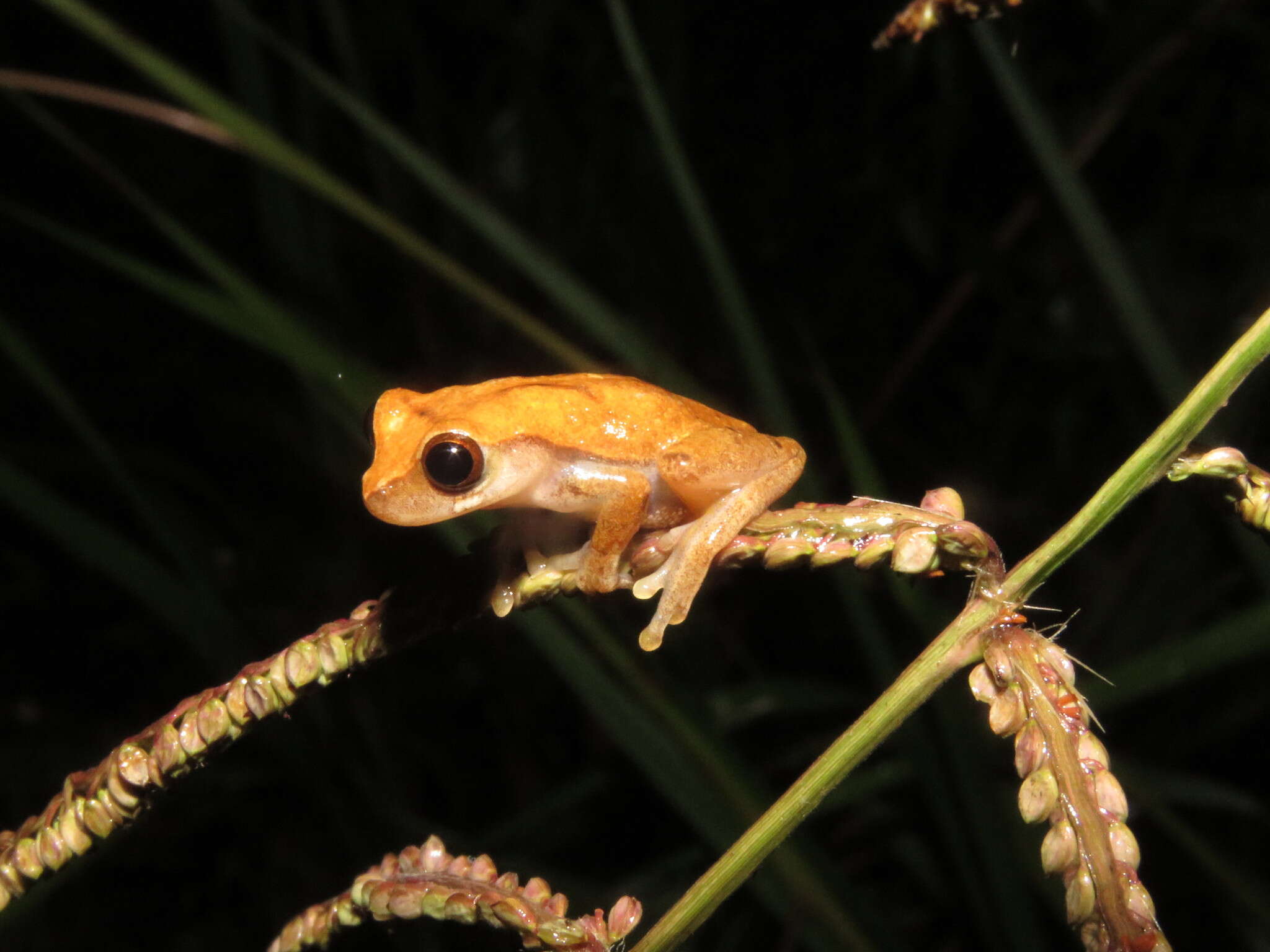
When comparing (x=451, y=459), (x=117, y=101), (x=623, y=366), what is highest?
(x=117, y=101)

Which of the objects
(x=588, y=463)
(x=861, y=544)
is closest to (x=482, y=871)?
(x=861, y=544)

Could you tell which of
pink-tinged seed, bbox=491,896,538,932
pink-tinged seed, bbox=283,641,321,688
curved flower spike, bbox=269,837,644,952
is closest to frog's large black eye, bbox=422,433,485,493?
pink-tinged seed, bbox=283,641,321,688

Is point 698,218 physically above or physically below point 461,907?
above

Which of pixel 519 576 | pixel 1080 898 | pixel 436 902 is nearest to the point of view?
pixel 1080 898

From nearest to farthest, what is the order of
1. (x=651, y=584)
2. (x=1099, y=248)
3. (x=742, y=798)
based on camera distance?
(x=651, y=584), (x=742, y=798), (x=1099, y=248)

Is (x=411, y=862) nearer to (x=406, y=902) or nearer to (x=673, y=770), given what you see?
(x=406, y=902)

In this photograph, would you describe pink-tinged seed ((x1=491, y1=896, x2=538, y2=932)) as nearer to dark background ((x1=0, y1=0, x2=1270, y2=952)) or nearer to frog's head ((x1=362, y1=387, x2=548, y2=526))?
frog's head ((x1=362, y1=387, x2=548, y2=526))

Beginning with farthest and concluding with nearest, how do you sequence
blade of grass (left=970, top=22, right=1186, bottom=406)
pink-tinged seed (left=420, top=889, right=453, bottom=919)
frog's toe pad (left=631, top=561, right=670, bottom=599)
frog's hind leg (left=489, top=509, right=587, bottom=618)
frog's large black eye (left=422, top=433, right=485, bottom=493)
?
blade of grass (left=970, top=22, right=1186, bottom=406), frog's toe pad (left=631, top=561, right=670, bottom=599), frog's large black eye (left=422, top=433, right=485, bottom=493), frog's hind leg (left=489, top=509, right=587, bottom=618), pink-tinged seed (left=420, top=889, right=453, bottom=919)
